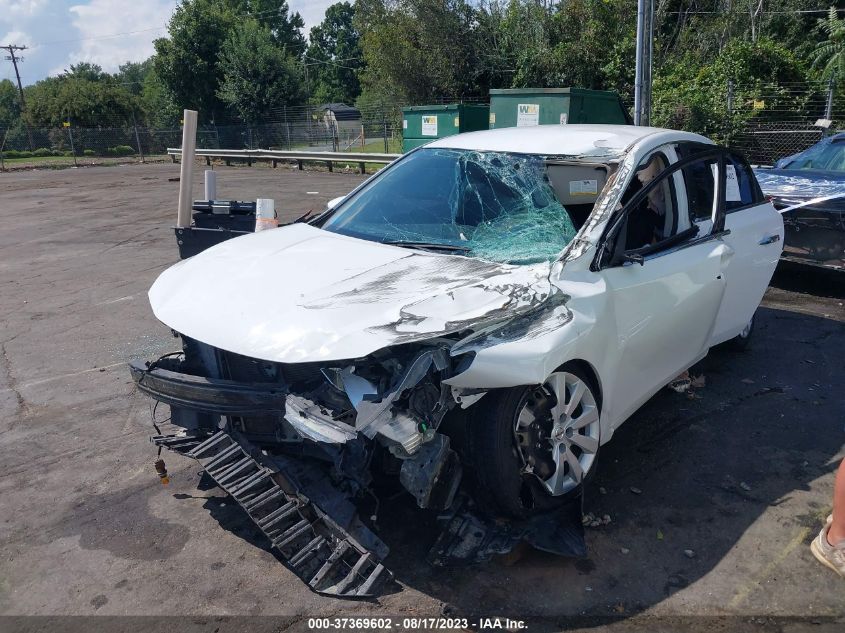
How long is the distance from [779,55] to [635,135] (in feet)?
58.7

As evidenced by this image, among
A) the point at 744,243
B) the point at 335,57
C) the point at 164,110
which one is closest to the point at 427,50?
the point at 164,110

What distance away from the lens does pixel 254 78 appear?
132 feet

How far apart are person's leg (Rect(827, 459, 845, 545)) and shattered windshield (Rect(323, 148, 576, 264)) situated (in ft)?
5.30

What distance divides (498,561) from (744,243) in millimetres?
2898

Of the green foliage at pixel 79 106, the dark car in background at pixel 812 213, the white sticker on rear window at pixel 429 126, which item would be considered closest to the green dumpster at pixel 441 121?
the white sticker on rear window at pixel 429 126

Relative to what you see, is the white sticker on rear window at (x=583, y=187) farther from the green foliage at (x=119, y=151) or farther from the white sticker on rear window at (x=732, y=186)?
the green foliage at (x=119, y=151)

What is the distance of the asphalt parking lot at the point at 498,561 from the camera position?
3.00 metres

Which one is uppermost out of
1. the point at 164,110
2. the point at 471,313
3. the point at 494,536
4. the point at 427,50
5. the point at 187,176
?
the point at 427,50

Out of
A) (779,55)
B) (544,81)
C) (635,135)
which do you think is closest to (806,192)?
(635,135)

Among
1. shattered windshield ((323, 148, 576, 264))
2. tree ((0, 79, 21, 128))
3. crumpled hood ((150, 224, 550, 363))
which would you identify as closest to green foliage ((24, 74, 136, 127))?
tree ((0, 79, 21, 128))

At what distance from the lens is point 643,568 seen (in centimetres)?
317

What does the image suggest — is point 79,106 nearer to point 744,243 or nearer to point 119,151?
point 119,151

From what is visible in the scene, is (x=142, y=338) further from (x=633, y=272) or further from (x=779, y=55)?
(x=779, y=55)

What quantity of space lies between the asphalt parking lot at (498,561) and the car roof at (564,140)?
1739mm
